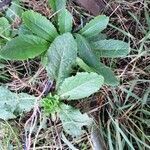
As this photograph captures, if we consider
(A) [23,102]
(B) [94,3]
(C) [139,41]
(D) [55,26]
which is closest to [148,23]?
(C) [139,41]

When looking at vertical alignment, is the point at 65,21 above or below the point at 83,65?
above

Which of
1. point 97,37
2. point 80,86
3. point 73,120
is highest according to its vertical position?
point 97,37

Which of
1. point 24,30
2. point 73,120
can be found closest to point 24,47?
point 24,30

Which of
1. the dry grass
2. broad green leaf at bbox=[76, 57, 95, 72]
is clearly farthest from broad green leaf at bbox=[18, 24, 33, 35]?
broad green leaf at bbox=[76, 57, 95, 72]

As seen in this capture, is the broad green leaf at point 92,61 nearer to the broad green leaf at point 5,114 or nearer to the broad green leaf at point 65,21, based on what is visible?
the broad green leaf at point 65,21

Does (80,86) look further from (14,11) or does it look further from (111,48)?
(14,11)

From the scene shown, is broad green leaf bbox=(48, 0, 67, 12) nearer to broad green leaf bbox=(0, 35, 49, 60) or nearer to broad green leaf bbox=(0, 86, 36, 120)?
broad green leaf bbox=(0, 35, 49, 60)
